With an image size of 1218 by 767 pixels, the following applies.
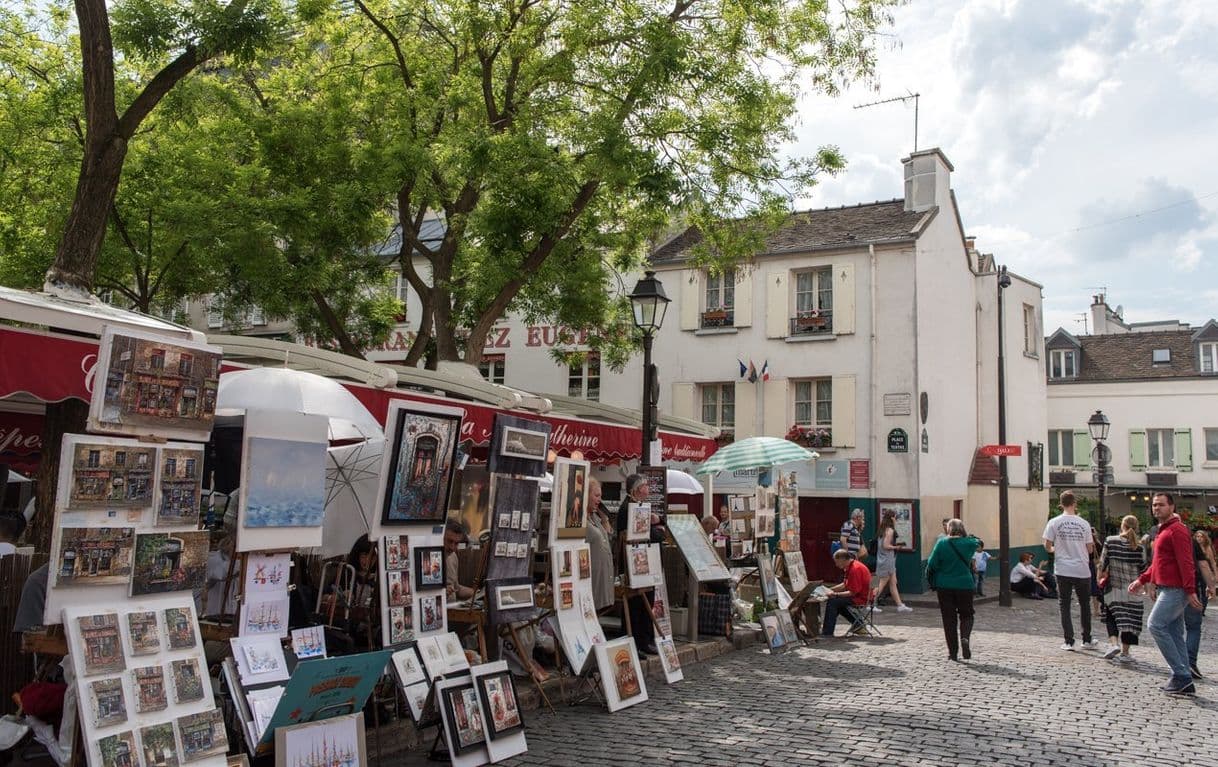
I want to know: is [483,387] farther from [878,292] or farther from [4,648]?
[878,292]

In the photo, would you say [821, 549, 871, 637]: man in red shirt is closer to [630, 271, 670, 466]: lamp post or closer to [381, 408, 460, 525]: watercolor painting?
[630, 271, 670, 466]: lamp post

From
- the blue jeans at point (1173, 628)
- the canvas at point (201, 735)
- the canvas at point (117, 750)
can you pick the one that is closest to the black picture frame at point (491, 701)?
the canvas at point (201, 735)

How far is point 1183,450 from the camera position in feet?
137

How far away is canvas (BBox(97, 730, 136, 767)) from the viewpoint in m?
4.99

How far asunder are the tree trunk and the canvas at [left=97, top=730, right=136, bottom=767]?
2.74 meters

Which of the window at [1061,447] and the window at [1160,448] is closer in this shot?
the window at [1160,448]

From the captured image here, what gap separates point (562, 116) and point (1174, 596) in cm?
1023

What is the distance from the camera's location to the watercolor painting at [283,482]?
6414 millimetres

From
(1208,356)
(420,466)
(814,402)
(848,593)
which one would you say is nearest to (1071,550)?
(848,593)

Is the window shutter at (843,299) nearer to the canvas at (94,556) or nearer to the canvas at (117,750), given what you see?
the canvas at (94,556)

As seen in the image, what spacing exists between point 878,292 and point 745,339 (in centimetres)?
344

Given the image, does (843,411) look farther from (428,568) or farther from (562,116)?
(428,568)

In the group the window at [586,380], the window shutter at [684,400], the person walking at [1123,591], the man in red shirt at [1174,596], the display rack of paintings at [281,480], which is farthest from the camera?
the window at [586,380]

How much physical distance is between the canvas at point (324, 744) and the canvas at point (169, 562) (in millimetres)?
1020
